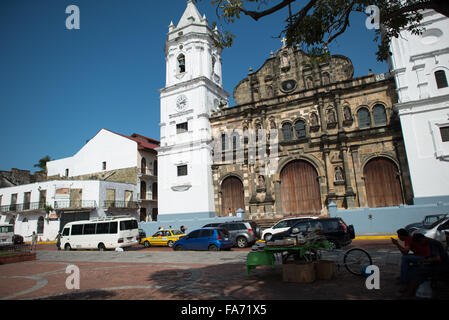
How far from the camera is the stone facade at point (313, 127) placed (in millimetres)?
22281

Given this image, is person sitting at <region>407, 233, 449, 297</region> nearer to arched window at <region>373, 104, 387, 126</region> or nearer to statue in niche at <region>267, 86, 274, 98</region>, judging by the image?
arched window at <region>373, 104, 387, 126</region>

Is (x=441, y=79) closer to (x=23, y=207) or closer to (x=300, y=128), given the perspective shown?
(x=300, y=128)

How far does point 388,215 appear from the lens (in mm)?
19172

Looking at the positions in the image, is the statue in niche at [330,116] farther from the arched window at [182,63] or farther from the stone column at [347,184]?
the arched window at [182,63]

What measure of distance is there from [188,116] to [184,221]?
10.5 m

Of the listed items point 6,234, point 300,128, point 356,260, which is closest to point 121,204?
point 6,234

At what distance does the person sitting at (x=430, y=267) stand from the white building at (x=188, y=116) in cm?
2170

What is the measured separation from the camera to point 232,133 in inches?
1096

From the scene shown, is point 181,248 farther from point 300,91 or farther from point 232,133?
point 300,91

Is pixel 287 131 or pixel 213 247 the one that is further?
pixel 287 131

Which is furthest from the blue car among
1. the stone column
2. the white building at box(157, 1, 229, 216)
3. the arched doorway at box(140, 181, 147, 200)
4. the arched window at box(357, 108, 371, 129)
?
the arched doorway at box(140, 181, 147, 200)

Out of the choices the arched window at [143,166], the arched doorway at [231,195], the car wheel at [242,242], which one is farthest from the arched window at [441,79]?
the arched window at [143,166]

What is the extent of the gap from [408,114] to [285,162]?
9730 millimetres
